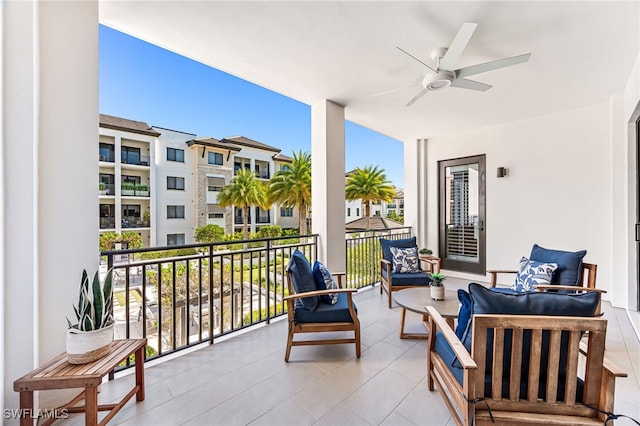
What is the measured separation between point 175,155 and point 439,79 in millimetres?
13722

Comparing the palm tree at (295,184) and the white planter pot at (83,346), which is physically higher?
the palm tree at (295,184)

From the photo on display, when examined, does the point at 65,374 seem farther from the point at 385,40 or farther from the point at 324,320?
the point at 385,40

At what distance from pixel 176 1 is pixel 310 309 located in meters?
2.59

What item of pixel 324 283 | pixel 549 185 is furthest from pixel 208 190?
pixel 549 185

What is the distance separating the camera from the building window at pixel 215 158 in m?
13.8

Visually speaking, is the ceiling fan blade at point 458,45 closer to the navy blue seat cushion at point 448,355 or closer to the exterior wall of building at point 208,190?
the navy blue seat cushion at point 448,355

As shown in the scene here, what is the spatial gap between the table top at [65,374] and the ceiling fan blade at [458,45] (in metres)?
3.04

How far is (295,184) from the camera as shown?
1023cm

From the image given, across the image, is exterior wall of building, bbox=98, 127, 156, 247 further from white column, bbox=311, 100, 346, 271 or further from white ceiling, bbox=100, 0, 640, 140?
white ceiling, bbox=100, 0, 640, 140

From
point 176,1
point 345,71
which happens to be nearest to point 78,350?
point 176,1

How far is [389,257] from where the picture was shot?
12.8ft

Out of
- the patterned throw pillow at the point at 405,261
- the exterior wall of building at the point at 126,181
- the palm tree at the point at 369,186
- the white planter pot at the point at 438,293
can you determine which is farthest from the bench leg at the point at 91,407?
the exterior wall of building at the point at 126,181

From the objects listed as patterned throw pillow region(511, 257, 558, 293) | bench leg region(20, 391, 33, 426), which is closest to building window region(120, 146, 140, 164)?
bench leg region(20, 391, 33, 426)

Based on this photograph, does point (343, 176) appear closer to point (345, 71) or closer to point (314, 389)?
point (345, 71)
